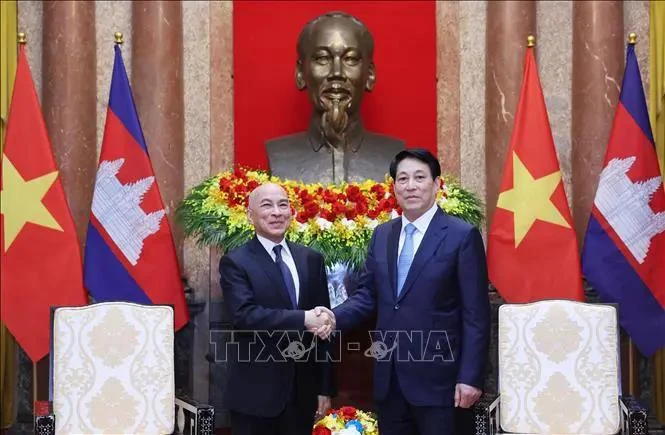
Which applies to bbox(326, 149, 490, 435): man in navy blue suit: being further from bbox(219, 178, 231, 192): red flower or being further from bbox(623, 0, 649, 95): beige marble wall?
bbox(623, 0, 649, 95): beige marble wall

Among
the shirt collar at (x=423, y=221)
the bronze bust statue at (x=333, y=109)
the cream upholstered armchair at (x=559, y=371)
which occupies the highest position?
the bronze bust statue at (x=333, y=109)

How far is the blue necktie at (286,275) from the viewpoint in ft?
14.5

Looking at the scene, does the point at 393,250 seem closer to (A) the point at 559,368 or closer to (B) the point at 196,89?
(A) the point at 559,368

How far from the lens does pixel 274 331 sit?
433 cm

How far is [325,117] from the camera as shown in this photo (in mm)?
6555

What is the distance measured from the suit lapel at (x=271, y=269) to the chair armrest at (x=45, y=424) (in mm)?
1069

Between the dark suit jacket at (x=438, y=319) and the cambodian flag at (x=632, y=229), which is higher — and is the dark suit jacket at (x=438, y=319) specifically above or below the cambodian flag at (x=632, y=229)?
below

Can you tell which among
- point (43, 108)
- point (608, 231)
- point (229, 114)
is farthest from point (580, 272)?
point (43, 108)

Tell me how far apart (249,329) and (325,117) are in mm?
2488

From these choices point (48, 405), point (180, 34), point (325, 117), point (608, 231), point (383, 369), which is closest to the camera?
point (383, 369)

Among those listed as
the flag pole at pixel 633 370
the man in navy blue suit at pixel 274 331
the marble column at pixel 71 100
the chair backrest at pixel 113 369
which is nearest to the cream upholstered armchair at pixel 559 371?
the man in navy blue suit at pixel 274 331

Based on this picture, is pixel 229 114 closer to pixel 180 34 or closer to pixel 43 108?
pixel 180 34

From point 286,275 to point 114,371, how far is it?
0.97 m

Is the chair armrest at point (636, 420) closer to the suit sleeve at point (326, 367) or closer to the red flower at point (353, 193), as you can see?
the suit sleeve at point (326, 367)
